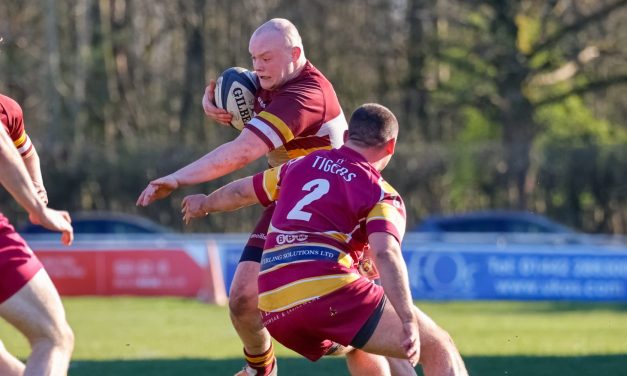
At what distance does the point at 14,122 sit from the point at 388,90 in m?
28.6

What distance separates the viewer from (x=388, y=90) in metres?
34.9

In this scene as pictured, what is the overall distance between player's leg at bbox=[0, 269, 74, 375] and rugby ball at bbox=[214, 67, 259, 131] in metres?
2.19

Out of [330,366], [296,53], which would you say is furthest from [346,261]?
[330,366]

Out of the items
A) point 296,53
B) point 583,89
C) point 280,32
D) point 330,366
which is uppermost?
point 280,32

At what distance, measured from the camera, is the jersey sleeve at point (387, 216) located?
5.70 metres

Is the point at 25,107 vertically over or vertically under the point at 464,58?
under

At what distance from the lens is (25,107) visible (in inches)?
1423

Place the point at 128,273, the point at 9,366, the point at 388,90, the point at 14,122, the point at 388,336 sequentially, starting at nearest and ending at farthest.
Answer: the point at 388,336
the point at 9,366
the point at 14,122
the point at 128,273
the point at 388,90

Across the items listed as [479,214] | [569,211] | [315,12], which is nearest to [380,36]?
[315,12]

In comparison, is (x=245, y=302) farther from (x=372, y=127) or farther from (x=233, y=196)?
(x=372, y=127)

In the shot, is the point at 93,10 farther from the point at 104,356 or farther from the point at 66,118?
the point at 104,356

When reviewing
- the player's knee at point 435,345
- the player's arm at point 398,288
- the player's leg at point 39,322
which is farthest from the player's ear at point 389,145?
the player's leg at point 39,322

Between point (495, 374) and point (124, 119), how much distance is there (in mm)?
28230

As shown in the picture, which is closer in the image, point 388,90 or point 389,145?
point 389,145
